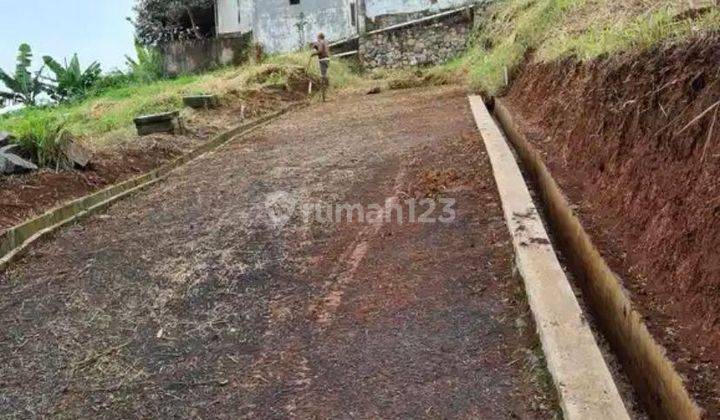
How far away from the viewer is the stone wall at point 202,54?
20.7m

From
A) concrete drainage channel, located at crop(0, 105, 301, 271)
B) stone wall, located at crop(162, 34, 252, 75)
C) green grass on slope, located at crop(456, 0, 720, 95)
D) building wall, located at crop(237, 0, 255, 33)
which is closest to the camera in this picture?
green grass on slope, located at crop(456, 0, 720, 95)

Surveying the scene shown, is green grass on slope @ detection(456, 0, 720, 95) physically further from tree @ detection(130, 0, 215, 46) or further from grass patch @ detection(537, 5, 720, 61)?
tree @ detection(130, 0, 215, 46)

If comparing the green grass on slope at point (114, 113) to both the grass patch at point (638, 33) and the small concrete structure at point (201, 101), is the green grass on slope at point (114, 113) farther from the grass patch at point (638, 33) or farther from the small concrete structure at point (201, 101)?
the grass patch at point (638, 33)

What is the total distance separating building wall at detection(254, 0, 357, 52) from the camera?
22.0 meters

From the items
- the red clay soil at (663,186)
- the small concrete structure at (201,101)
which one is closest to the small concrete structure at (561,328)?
the red clay soil at (663,186)

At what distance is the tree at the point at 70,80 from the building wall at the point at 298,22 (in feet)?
19.3

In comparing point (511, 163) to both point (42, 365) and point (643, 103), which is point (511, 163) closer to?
point (643, 103)

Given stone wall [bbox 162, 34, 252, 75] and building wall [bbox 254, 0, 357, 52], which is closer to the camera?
stone wall [bbox 162, 34, 252, 75]

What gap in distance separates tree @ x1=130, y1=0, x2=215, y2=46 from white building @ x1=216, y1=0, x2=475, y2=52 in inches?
73.0

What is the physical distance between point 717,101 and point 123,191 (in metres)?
5.37

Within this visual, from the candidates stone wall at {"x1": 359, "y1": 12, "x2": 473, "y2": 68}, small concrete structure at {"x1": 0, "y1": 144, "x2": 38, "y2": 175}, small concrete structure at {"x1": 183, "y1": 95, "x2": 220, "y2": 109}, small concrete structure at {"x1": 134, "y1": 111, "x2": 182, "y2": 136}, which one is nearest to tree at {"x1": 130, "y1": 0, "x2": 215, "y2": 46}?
stone wall at {"x1": 359, "y1": 12, "x2": 473, "y2": 68}

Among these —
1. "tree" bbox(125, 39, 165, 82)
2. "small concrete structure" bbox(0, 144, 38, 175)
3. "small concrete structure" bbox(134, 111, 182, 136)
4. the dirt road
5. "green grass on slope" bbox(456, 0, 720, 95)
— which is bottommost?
the dirt road

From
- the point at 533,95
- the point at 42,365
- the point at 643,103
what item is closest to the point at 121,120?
the point at 533,95

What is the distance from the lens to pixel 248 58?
20.5 m
